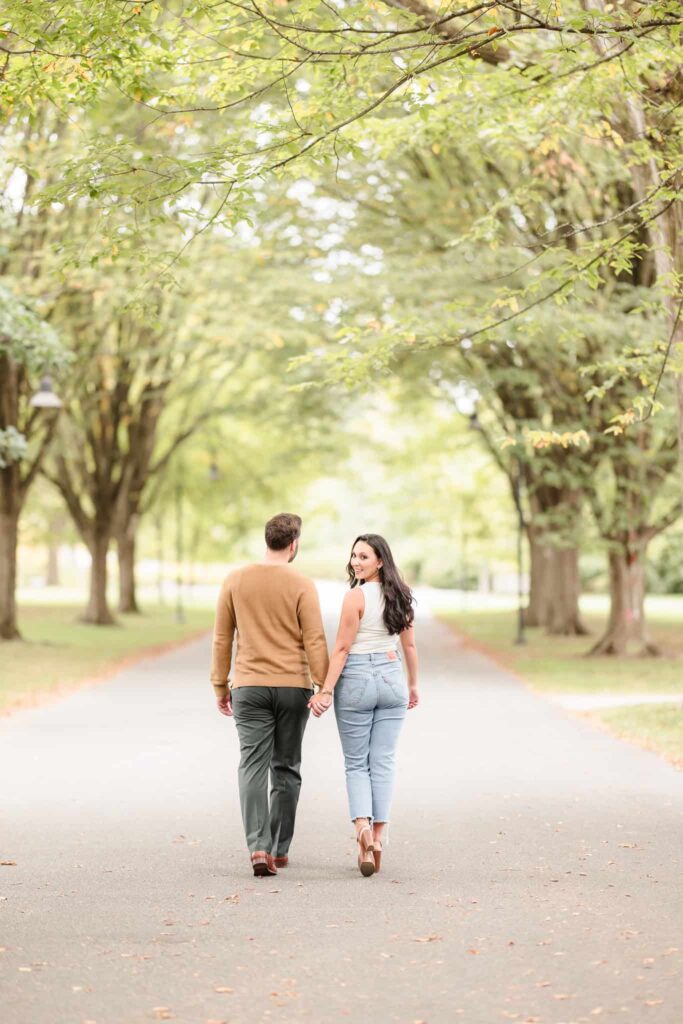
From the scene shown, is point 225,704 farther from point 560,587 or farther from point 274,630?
point 560,587

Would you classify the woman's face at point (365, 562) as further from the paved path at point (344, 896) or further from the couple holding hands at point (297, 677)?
the paved path at point (344, 896)

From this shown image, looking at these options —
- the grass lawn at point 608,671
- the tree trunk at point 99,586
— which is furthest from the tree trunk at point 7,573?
the grass lawn at point 608,671

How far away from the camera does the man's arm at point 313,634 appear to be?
24.1 ft

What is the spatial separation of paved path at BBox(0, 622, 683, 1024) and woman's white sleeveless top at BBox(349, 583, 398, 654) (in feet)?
3.81

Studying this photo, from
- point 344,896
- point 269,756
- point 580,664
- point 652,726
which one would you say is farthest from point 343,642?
point 580,664

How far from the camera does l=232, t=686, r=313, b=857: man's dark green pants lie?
7.30 meters

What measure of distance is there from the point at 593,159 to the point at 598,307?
103 inches

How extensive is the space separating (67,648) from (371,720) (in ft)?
67.8

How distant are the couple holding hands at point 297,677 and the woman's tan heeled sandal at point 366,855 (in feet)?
0.04

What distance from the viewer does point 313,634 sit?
7367 millimetres

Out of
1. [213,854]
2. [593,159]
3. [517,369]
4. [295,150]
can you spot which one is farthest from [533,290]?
[517,369]

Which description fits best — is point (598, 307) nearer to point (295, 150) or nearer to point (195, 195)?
point (195, 195)

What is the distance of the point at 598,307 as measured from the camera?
2105 centimetres

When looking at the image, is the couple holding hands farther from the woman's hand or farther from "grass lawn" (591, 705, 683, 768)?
"grass lawn" (591, 705, 683, 768)
